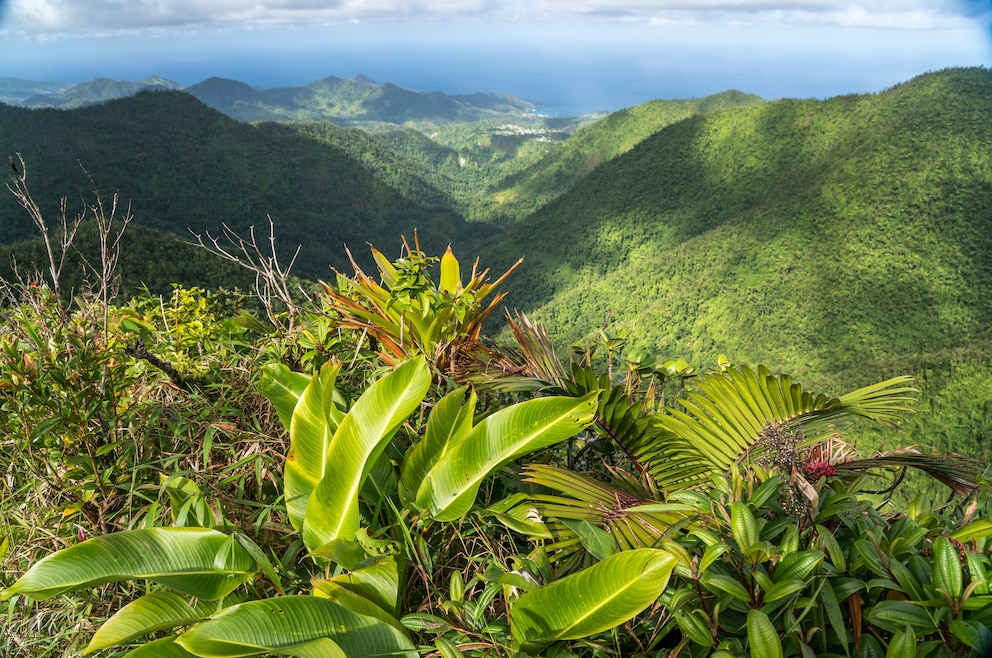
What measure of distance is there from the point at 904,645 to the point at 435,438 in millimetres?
1061

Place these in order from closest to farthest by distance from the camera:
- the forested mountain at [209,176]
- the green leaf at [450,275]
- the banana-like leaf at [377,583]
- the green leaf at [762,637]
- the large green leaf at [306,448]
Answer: the green leaf at [762,637], the banana-like leaf at [377,583], the large green leaf at [306,448], the green leaf at [450,275], the forested mountain at [209,176]

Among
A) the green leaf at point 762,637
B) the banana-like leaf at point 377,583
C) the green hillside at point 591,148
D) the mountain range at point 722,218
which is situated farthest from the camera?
the green hillside at point 591,148

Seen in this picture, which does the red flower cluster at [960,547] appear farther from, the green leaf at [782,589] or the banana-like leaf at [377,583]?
the banana-like leaf at [377,583]

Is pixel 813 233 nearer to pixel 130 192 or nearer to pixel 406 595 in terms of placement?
pixel 406 595

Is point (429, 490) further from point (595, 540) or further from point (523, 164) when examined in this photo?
point (523, 164)

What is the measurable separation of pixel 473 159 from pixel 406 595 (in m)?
136

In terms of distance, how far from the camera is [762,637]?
2.98 ft

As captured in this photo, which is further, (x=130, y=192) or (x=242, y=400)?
(x=130, y=192)

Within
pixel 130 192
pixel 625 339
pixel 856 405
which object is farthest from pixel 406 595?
pixel 130 192

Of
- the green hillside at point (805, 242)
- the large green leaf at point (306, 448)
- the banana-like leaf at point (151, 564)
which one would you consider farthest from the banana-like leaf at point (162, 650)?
the green hillside at point (805, 242)

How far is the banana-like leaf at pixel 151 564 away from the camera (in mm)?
1178

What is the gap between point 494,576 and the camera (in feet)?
3.81

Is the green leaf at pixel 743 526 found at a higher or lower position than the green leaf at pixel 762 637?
higher

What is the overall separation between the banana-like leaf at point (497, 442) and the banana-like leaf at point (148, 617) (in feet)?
1.90
